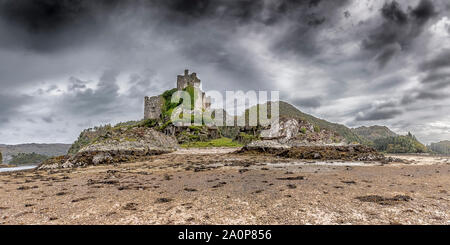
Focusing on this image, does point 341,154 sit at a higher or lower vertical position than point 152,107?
lower

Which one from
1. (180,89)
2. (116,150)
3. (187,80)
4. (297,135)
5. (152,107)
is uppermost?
(187,80)

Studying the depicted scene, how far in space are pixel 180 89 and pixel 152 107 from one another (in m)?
18.1

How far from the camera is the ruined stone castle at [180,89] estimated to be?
333 feet

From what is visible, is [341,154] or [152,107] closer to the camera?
[341,154]

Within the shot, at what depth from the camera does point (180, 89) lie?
110 meters

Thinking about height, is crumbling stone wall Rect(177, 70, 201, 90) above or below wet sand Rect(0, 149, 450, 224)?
above

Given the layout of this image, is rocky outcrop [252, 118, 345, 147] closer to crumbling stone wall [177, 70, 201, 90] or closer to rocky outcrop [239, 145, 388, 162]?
rocky outcrop [239, 145, 388, 162]

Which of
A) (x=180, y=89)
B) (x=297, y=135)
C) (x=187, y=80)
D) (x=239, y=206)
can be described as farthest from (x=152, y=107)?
(x=239, y=206)

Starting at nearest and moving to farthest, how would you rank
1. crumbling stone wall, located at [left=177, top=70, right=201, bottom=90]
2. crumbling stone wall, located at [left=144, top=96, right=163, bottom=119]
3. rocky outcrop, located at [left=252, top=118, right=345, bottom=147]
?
rocky outcrop, located at [left=252, top=118, right=345, bottom=147] < crumbling stone wall, located at [left=144, top=96, right=163, bottom=119] < crumbling stone wall, located at [left=177, top=70, right=201, bottom=90]

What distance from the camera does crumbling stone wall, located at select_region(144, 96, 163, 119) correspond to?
10119 centimetres

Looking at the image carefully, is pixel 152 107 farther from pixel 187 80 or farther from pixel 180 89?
pixel 187 80

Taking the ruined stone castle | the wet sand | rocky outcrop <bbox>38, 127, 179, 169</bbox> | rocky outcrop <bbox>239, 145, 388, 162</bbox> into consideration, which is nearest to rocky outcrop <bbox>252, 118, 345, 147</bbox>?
rocky outcrop <bbox>239, 145, 388, 162</bbox>
